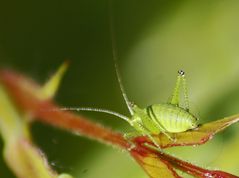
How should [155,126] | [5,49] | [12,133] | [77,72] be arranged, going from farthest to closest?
1. [77,72]
2. [5,49]
3. [12,133]
4. [155,126]

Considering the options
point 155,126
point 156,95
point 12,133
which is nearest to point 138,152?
point 155,126

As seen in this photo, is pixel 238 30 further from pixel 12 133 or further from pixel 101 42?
pixel 12 133

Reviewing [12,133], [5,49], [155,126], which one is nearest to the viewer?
[155,126]

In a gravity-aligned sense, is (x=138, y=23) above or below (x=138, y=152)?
above

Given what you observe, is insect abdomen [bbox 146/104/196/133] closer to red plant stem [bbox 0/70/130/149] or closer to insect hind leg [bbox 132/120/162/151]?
insect hind leg [bbox 132/120/162/151]

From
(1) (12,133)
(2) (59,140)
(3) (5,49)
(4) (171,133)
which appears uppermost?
(3) (5,49)

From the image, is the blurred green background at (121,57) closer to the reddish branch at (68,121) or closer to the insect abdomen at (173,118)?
the reddish branch at (68,121)

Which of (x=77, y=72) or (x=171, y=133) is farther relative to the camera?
(x=77, y=72)

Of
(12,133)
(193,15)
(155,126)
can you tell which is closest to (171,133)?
(155,126)
